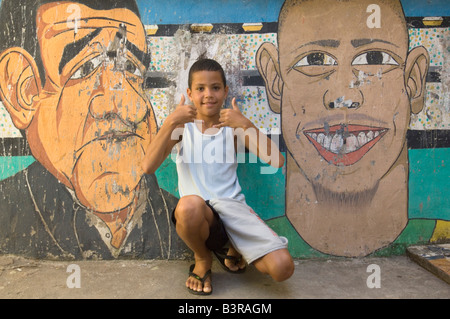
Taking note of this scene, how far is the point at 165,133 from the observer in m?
1.94

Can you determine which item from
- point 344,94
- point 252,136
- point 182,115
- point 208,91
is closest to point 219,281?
point 252,136

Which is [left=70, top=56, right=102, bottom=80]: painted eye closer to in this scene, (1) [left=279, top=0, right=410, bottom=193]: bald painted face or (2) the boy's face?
(2) the boy's face

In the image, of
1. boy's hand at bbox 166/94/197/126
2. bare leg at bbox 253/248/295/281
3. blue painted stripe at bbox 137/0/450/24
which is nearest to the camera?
bare leg at bbox 253/248/295/281

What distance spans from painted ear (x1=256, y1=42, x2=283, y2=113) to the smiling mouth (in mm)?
365

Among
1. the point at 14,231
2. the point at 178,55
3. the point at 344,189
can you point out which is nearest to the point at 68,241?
the point at 14,231

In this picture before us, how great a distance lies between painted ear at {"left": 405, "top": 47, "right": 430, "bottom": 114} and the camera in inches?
91.0

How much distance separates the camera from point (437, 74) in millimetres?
2336

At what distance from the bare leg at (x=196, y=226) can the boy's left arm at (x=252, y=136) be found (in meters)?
0.46

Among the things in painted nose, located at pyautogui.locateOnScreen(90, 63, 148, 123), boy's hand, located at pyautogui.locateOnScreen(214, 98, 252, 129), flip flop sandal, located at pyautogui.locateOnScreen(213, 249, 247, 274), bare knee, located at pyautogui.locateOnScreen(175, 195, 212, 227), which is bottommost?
flip flop sandal, located at pyautogui.locateOnScreen(213, 249, 247, 274)

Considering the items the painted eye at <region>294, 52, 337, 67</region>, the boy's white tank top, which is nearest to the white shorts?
the boy's white tank top

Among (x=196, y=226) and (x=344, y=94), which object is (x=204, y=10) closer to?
(x=344, y=94)

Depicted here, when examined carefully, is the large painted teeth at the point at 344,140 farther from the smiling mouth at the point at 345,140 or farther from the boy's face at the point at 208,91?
the boy's face at the point at 208,91

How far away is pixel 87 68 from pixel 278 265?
1800 mm

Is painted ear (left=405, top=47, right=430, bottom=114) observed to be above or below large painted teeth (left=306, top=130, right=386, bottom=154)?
above
